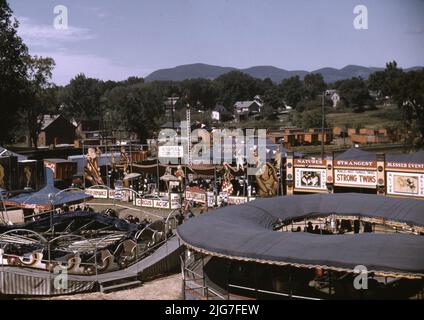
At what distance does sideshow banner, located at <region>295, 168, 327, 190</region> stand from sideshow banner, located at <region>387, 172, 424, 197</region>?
13.4ft

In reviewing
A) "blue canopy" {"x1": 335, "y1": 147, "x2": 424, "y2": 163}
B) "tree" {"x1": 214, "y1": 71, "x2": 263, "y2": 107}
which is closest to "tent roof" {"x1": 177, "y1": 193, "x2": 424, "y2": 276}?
"blue canopy" {"x1": 335, "y1": 147, "x2": 424, "y2": 163}

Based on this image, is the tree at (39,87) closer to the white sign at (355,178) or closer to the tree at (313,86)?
the white sign at (355,178)

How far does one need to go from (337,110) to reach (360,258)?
12907cm

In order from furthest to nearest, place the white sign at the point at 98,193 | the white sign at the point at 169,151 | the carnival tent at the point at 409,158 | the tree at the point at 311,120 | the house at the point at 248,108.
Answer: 1. the house at the point at 248,108
2. the tree at the point at 311,120
3. the white sign at the point at 169,151
4. the white sign at the point at 98,193
5. the carnival tent at the point at 409,158

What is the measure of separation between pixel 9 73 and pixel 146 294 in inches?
1759

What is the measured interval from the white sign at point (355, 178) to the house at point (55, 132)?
70.6 metres

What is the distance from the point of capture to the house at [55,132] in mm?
93250

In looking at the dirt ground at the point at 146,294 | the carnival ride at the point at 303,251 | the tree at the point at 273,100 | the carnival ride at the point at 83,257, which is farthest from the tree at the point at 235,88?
the dirt ground at the point at 146,294

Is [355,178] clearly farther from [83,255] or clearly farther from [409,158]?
[83,255]

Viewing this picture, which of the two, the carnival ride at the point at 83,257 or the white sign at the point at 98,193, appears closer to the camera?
the carnival ride at the point at 83,257

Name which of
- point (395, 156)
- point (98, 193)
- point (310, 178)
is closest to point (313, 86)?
point (98, 193)

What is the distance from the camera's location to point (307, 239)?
15.4m
